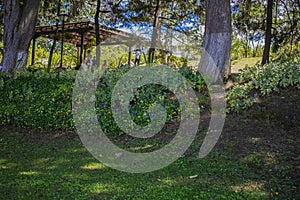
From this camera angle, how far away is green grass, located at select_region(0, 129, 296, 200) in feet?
8.45

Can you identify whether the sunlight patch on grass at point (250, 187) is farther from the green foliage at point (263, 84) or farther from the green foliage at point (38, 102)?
the green foliage at point (38, 102)

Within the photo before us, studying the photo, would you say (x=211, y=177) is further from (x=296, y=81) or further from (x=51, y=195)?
(x=296, y=81)

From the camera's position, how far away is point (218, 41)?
17.4 feet

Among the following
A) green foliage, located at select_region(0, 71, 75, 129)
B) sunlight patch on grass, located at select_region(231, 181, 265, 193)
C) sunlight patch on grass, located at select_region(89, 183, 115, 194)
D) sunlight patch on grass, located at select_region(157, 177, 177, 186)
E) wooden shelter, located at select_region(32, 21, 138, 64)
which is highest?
wooden shelter, located at select_region(32, 21, 138, 64)

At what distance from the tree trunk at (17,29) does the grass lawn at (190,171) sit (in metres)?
3.91

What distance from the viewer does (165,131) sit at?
4.05m

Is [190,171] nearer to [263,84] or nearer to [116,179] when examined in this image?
[116,179]

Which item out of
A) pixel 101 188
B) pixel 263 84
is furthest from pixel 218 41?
pixel 101 188

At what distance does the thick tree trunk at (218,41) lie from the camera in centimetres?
525

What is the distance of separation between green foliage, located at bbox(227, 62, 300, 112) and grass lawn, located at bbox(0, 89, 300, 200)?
0.86 ft

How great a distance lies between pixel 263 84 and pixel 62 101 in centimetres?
329

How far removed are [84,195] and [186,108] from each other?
2.21 meters

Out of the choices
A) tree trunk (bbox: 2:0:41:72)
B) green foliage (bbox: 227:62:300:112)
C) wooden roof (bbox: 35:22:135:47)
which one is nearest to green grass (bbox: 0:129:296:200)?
green foliage (bbox: 227:62:300:112)

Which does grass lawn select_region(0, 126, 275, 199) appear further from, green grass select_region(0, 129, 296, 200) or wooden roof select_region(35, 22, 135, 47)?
wooden roof select_region(35, 22, 135, 47)
